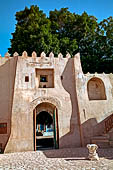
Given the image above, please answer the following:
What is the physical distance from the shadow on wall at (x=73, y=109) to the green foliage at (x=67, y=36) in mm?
5185

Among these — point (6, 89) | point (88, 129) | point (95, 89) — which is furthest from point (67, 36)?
point (88, 129)

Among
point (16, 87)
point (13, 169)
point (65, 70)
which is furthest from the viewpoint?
point (65, 70)

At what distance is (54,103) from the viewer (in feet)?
39.4

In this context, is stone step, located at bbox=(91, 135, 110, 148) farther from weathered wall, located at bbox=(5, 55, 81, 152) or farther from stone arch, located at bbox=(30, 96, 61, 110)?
stone arch, located at bbox=(30, 96, 61, 110)

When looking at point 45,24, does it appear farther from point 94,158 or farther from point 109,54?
point 94,158

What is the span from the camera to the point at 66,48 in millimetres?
18906

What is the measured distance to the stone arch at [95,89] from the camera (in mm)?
13836

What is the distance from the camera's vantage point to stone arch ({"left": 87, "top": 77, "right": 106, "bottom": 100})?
1384cm

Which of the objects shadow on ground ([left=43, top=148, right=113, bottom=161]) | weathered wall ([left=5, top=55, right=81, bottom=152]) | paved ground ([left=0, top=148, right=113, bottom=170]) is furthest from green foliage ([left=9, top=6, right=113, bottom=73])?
paved ground ([left=0, top=148, right=113, bottom=170])

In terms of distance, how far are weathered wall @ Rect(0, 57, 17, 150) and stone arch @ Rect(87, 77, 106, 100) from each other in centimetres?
653

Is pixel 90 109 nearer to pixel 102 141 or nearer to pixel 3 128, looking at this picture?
pixel 102 141

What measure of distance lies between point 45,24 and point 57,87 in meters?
9.13

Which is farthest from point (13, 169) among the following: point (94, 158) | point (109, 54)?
point (109, 54)

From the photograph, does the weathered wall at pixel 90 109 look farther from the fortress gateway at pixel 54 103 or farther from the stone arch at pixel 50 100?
the stone arch at pixel 50 100
